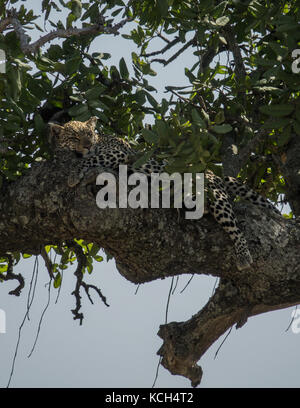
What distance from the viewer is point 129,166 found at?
6.33 m

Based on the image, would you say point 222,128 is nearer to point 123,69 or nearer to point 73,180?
point 73,180

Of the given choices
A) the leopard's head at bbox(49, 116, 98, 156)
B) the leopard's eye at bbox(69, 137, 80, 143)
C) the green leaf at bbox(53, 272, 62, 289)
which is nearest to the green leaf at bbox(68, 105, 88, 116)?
the leopard's head at bbox(49, 116, 98, 156)

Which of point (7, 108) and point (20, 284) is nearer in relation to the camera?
point (7, 108)

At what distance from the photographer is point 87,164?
19.7 ft

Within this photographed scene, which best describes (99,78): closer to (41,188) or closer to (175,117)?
(41,188)

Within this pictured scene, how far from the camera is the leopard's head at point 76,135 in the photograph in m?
6.60

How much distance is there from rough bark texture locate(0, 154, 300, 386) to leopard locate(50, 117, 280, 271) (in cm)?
9

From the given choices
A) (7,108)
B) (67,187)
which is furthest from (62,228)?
(7,108)

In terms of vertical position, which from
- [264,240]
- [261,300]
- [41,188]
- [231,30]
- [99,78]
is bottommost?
[261,300]

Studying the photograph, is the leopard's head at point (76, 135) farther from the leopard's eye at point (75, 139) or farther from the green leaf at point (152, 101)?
the green leaf at point (152, 101)

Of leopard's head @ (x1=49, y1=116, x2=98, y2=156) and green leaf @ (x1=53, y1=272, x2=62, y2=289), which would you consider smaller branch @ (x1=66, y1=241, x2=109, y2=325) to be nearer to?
green leaf @ (x1=53, y1=272, x2=62, y2=289)

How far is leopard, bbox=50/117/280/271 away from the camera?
18.3ft

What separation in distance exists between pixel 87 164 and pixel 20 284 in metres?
1.67

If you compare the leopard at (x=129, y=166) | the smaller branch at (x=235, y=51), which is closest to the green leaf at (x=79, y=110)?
the leopard at (x=129, y=166)
